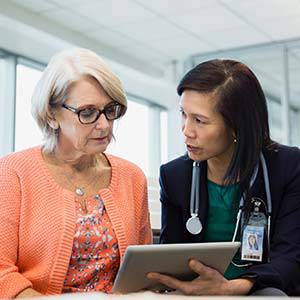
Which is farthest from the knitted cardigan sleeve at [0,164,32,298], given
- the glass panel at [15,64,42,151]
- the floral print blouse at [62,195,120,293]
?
the glass panel at [15,64,42,151]

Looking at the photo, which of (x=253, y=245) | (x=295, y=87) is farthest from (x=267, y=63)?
(x=253, y=245)

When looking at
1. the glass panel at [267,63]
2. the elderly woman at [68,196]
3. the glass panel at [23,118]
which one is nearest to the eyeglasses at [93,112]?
the elderly woman at [68,196]

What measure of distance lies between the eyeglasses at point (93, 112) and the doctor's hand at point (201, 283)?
48 cm

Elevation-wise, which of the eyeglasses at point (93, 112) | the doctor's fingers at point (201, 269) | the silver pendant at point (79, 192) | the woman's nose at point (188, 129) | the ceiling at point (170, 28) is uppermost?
the ceiling at point (170, 28)

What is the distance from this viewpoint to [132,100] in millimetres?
6793

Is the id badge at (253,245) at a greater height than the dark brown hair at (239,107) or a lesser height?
lesser

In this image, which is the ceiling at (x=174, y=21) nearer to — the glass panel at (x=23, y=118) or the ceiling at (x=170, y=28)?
the ceiling at (x=170, y=28)

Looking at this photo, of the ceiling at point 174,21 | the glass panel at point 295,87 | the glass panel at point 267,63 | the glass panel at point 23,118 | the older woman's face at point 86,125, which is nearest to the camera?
the older woman's face at point 86,125

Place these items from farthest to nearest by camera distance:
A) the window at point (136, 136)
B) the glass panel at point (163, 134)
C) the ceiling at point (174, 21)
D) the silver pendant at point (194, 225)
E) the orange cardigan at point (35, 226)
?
the glass panel at point (163, 134) → the window at point (136, 136) → the ceiling at point (174, 21) → the silver pendant at point (194, 225) → the orange cardigan at point (35, 226)

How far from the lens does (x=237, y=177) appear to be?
5.88 feet

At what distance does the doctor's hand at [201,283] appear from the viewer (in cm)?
145

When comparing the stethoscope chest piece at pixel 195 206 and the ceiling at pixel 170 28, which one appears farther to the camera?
the ceiling at pixel 170 28

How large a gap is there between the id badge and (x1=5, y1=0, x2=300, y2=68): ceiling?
3278 mm

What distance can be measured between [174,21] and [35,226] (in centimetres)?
383
